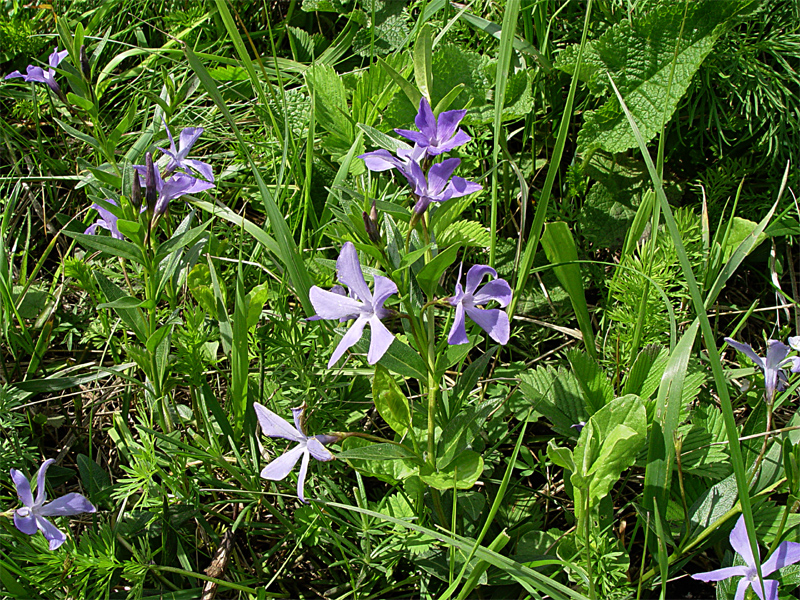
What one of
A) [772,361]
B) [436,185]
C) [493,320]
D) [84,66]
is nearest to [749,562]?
[772,361]

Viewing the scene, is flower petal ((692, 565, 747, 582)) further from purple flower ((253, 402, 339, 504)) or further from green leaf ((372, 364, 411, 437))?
purple flower ((253, 402, 339, 504))

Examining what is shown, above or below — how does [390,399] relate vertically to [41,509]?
above

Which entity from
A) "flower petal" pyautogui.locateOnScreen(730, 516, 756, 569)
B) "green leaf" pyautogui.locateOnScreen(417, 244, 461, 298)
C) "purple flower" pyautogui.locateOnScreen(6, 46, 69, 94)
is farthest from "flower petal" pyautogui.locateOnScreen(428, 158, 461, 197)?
"purple flower" pyautogui.locateOnScreen(6, 46, 69, 94)

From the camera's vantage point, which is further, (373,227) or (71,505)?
(71,505)

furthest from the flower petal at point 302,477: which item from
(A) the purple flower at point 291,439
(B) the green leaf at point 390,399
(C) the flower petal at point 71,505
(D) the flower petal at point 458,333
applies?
(C) the flower petal at point 71,505

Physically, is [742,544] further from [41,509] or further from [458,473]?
[41,509]

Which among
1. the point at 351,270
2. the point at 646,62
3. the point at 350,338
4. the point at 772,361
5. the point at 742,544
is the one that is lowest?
the point at 742,544
